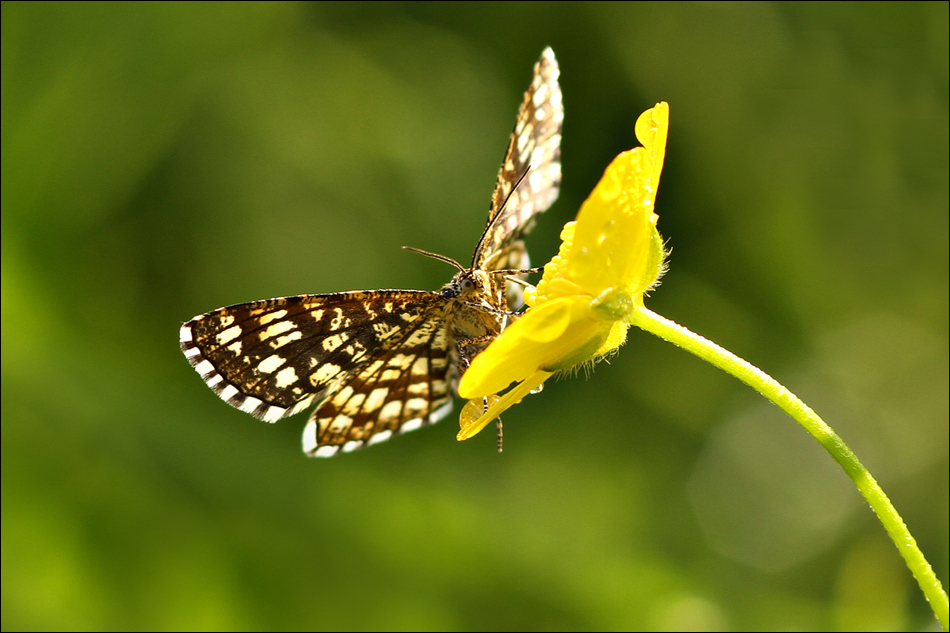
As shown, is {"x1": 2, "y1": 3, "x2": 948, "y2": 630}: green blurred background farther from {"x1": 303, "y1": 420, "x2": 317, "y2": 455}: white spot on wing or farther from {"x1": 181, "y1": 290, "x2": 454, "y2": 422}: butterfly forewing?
{"x1": 181, "y1": 290, "x2": 454, "y2": 422}: butterfly forewing

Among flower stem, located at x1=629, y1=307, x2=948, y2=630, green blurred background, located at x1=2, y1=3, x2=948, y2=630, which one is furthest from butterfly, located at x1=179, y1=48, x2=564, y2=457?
flower stem, located at x1=629, y1=307, x2=948, y2=630

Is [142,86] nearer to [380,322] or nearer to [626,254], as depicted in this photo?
[380,322]

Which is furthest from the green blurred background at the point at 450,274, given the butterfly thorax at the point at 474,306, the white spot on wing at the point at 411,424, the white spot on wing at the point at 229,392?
the butterfly thorax at the point at 474,306

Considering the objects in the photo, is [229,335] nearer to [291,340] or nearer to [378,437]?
[291,340]

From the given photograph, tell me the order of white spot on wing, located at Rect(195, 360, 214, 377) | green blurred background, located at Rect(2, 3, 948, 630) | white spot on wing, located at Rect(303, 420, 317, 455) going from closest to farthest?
white spot on wing, located at Rect(195, 360, 214, 377)
white spot on wing, located at Rect(303, 420, 317, 455)
green blurred background, located at Rect(2, 3, 948, 630)

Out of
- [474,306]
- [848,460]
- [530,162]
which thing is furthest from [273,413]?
[848,460]

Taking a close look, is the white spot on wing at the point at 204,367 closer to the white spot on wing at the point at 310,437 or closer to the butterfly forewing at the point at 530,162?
the white spot on wing at the point at 310,437
